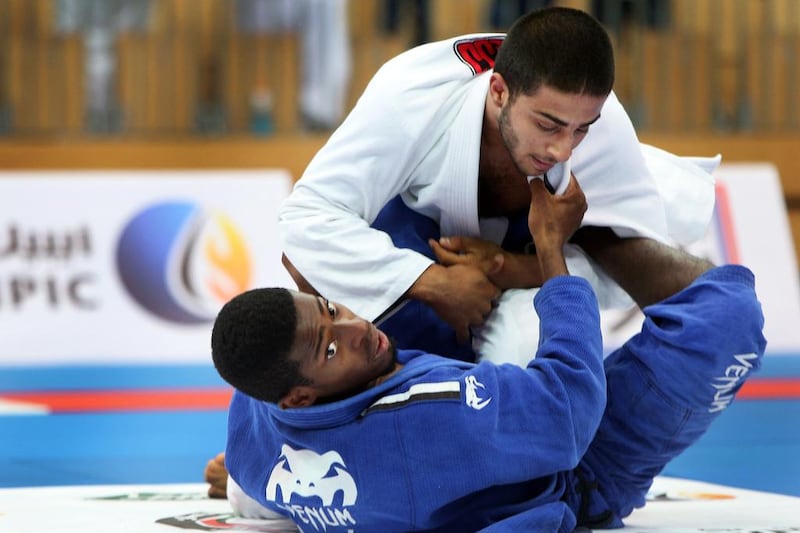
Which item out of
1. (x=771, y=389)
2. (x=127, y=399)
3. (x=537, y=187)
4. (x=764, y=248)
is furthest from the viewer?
(x=764, y=248)

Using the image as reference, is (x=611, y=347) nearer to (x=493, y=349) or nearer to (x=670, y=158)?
(x=670, y=158)

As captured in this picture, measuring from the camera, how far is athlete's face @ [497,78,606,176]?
8.91 feet

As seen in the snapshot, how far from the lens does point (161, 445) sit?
4.35m

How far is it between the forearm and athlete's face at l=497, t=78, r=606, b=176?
412 millimetres

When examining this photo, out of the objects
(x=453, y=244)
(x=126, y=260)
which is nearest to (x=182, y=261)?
(x=126, y=260)

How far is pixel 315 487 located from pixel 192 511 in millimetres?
→ 679

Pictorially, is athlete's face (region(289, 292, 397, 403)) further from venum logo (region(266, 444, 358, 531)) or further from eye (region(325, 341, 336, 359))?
venum logo (region(266, 444, 358, 531))

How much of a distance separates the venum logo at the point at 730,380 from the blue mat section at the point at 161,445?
94 cm

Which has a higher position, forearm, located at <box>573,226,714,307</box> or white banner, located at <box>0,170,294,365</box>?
forearm, located at <box>573,226,714,307</box>

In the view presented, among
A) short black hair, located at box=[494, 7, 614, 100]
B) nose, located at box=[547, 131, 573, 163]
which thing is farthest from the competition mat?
short black hair, located at box=[494, 7, 614, 100]

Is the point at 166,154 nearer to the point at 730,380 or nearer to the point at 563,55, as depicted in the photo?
the point at 563,55

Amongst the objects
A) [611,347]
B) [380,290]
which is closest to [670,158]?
[380,290]

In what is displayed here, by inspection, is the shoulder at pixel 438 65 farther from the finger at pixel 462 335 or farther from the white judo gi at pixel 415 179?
the finger at pixel 462 335

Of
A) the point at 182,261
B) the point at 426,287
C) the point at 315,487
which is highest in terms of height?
the point at 426,287
